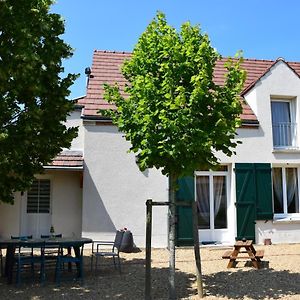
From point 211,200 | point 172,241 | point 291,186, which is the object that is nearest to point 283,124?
point 291,186

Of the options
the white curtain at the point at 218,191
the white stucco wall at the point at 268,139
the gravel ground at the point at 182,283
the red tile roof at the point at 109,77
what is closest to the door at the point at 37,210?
the red tile roof at the point at 109,77

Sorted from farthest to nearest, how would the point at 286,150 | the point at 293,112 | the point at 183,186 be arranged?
the point at 293,112 < the point at 286,150 < the point at 183,186

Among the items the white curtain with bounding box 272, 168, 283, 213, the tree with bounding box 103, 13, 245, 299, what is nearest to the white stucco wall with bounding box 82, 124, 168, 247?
the white curtain with bounding box 272, 168, 283, 213

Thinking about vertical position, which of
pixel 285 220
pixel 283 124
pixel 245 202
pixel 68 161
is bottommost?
pixel 285 220

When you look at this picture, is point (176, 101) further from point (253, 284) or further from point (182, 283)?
point (253, 284)

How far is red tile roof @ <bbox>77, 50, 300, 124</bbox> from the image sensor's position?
1395cm

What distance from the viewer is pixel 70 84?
7.72 metres

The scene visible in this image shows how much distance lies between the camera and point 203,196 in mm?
14102

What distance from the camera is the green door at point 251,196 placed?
13.7 metres

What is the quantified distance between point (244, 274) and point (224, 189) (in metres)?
5.62

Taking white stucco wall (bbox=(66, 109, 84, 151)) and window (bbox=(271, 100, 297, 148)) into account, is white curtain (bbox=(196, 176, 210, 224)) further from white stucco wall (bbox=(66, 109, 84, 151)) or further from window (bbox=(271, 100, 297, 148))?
white stucco wall (bbox=(66, 109, 84, 151))

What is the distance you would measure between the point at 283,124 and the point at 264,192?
267 cm

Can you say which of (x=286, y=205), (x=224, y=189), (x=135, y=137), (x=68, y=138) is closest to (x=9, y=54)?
(x=68, y=138)

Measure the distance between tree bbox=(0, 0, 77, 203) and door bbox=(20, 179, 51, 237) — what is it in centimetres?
631
